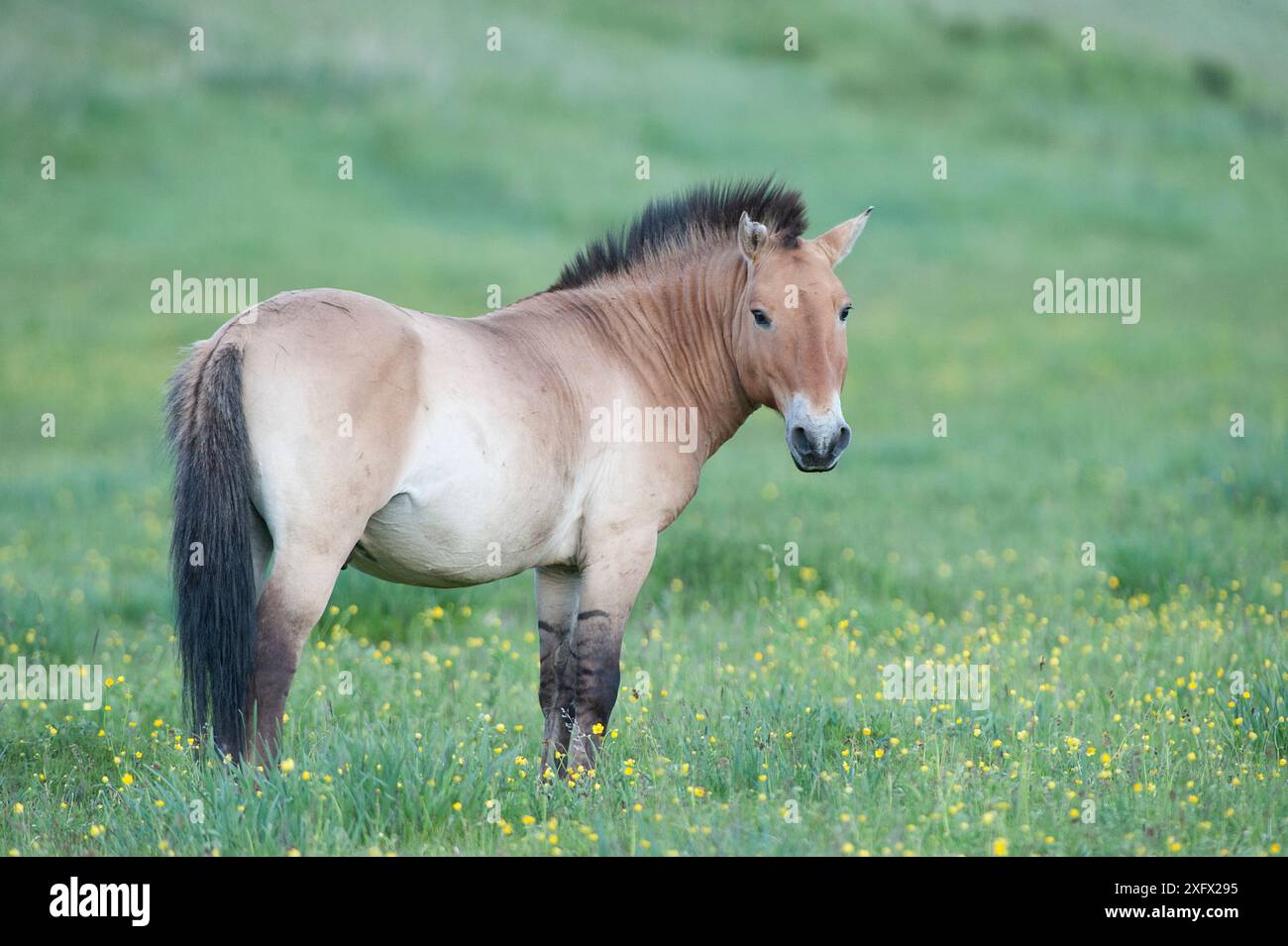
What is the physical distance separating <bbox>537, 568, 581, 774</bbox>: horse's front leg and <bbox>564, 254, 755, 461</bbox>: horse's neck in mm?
926

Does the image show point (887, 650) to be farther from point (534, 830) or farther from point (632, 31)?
point (632, 31)

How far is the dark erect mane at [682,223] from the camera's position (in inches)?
259

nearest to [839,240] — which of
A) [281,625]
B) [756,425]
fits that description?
[281,625]

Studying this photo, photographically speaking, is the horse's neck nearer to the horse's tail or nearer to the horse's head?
the horse's head

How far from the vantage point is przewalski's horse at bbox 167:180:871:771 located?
17.3ft

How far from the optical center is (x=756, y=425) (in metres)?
19.1

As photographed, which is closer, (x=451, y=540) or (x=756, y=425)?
(x=451, y=540)

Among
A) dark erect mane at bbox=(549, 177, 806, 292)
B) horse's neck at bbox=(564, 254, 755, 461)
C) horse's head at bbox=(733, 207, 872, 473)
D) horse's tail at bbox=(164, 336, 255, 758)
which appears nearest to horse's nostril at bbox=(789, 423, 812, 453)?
horse's head at bbox=(733, 207, 872, 473)

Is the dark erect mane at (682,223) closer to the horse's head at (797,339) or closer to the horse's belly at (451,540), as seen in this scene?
the horse's head at (797,339)

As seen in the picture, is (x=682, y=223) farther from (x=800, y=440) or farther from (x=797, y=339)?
(x=800, y=440)

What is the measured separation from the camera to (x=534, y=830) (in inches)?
207

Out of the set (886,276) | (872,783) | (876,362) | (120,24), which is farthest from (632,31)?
(872,783)

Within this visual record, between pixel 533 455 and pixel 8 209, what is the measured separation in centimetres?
2501

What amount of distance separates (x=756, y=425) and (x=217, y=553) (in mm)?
14239
